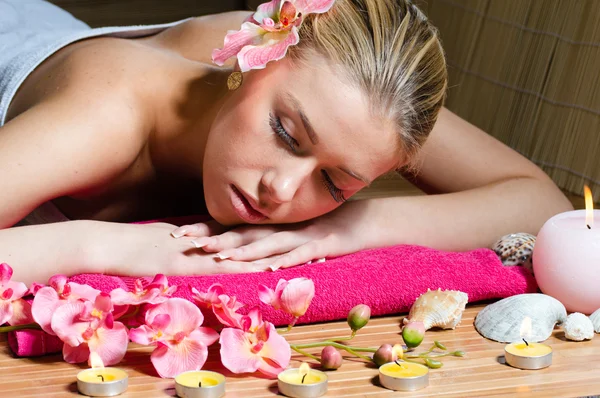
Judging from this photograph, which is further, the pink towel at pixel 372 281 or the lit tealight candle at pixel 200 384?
the pink towel at pixel 372 281

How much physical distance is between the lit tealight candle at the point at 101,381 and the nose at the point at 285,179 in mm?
384

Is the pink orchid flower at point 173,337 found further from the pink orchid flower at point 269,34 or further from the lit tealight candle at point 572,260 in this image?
the lit tealight candle at point 572,260

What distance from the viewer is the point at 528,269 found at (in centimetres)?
154

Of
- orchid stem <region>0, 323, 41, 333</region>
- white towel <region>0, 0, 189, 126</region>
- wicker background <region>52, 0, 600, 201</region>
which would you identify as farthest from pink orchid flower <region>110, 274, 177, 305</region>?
wicker background <region>52, 0, 600, 201</region>

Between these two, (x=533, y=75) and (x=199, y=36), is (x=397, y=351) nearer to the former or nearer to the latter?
(x=199, y=36)

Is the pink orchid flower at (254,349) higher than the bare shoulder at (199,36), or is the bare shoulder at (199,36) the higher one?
the bare shoulder at (199,36)

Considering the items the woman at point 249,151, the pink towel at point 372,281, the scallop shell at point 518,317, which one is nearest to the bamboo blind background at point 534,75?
the woman at point 249,151

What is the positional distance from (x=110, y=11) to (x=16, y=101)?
55.4 inches

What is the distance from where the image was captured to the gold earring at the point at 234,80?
153 cm

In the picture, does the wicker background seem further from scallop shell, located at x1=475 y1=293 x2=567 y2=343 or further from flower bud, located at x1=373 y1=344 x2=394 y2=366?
flower bud, located at x1=373 y1=344 x2=394 y2=366

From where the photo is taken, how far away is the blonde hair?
1.42m

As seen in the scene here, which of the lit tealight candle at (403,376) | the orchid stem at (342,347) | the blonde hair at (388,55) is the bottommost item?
the orchid stem at (342,347)

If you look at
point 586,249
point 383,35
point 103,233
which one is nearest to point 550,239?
point 586,249

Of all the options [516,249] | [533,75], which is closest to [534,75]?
[533,75]
